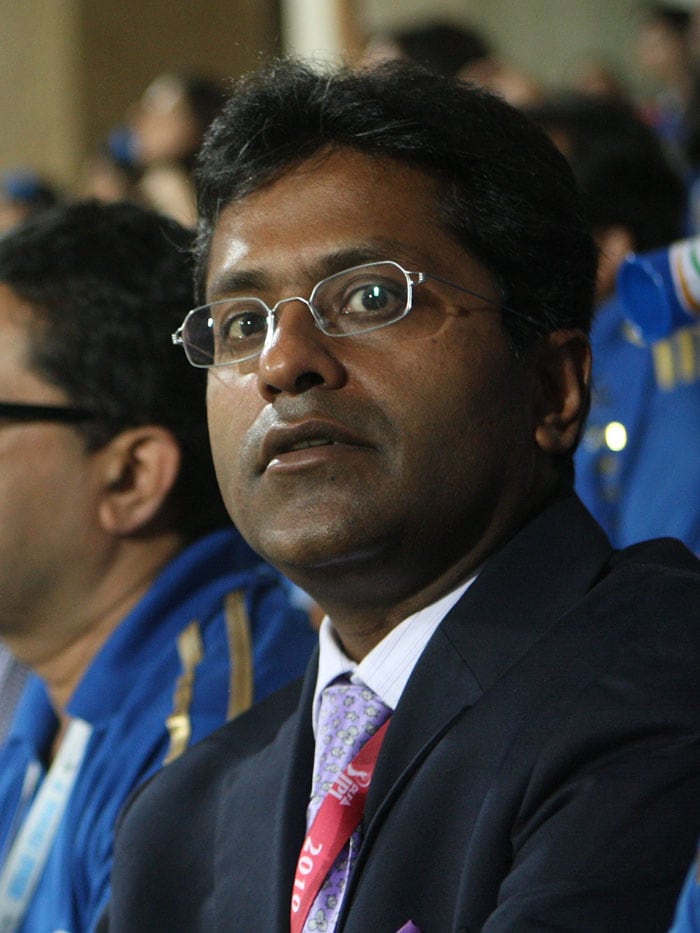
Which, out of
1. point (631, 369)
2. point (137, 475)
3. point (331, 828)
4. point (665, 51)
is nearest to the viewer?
point (331, 828)

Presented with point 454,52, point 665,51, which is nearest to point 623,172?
point 454,52

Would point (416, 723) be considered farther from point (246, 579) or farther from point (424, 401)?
point (246, 579)

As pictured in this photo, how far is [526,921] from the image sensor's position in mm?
1246

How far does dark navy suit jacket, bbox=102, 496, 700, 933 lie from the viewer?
4.15 feet

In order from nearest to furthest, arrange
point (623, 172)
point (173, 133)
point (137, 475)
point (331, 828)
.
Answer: point (331, 828)
point (137, 475)
point (623, 172)
point (173, 133)

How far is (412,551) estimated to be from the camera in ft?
5.26

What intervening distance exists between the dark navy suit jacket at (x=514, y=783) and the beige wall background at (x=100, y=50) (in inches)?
245

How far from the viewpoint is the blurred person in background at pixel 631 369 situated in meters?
3.21

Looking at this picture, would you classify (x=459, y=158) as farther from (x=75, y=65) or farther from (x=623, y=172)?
(x=75, y=65)

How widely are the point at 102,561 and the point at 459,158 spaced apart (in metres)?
0.98

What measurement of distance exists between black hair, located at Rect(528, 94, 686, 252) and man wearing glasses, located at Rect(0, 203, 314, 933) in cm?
151

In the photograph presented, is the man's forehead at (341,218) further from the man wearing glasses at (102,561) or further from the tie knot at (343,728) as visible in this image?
the man wearing glasses at (102,561)

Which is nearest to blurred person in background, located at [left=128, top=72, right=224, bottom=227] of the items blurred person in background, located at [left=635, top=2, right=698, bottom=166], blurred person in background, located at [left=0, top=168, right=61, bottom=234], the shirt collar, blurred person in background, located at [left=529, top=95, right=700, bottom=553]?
blurred person in background, located at [left=0, top=168, right=61, bottom=234]

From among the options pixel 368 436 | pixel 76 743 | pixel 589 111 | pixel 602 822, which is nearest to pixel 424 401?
pixel 368 436
